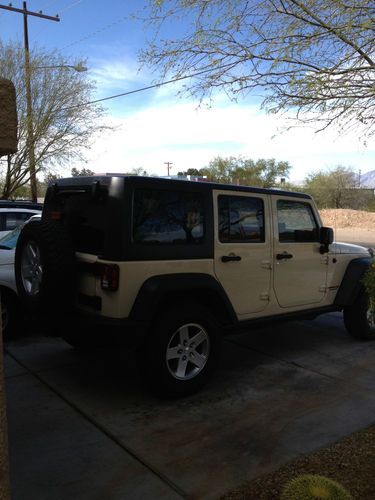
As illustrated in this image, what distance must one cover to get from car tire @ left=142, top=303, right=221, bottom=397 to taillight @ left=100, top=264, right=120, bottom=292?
20.2 inches

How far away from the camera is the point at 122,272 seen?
147 inches

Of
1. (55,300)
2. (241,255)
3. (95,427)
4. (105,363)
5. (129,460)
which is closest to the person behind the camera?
(129,460)

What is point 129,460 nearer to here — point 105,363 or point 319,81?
point 105,363

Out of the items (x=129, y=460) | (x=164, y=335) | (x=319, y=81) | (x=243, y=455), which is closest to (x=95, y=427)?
(x=129, y=460)

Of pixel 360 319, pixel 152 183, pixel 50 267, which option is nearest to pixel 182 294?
pixel 152 183

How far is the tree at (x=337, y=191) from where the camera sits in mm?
52500

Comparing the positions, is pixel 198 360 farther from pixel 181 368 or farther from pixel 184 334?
pixel 184 334

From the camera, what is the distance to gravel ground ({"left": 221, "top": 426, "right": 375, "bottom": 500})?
2.73 m

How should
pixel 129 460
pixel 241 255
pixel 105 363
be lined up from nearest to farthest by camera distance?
pixel 129 460, pixel 241 255, pixel 105 363

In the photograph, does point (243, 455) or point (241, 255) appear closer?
point (243, 455)

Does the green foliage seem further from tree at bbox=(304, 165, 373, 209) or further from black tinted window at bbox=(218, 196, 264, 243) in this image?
tree at bbox=(304, 165, 373, 209)

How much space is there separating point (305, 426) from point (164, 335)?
1321 millimetres

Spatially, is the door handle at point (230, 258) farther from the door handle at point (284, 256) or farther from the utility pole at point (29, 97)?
the utility pole at point (29, 97)

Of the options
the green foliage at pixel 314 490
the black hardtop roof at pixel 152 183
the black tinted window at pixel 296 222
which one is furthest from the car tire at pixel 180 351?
the green foliage at pixel 314 490
